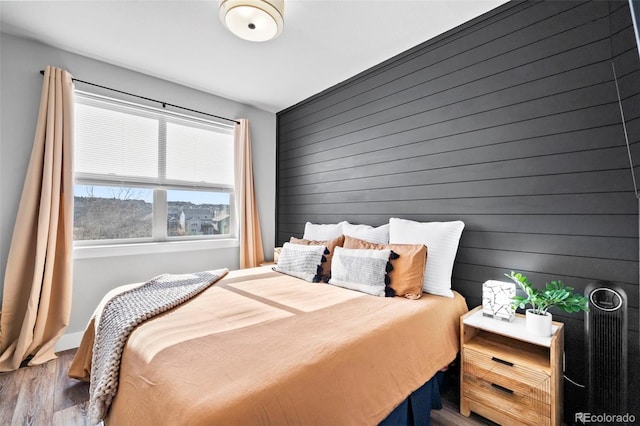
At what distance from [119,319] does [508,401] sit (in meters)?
2.10

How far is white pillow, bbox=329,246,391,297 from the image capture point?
2034 millimetres

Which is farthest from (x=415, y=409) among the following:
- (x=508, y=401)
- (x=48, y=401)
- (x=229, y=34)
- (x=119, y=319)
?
(x=229, y=34)

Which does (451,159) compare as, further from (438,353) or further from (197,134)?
(197,134)

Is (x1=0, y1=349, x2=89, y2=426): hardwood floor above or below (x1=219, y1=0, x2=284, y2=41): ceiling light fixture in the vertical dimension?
below

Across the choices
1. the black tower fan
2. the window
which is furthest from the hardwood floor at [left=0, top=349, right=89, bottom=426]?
the black tower fan

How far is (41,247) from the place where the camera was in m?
2.35

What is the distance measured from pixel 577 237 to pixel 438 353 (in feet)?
3.52

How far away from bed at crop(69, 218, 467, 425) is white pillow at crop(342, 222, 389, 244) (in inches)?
27.6

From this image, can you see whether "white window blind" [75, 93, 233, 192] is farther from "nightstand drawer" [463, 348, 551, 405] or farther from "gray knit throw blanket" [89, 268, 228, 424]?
"nightstand drawer" [463, 348, 551, 405]

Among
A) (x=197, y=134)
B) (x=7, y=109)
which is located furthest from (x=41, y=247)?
(x=197, y=134)

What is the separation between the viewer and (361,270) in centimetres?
211

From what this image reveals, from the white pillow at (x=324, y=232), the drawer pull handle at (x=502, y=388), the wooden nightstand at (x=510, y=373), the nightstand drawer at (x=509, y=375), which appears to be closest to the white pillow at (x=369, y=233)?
the white pillow at (x=324, y=232)

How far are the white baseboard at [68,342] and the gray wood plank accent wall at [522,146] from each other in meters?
2.86

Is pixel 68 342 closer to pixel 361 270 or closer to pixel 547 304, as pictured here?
pixel 361 270
